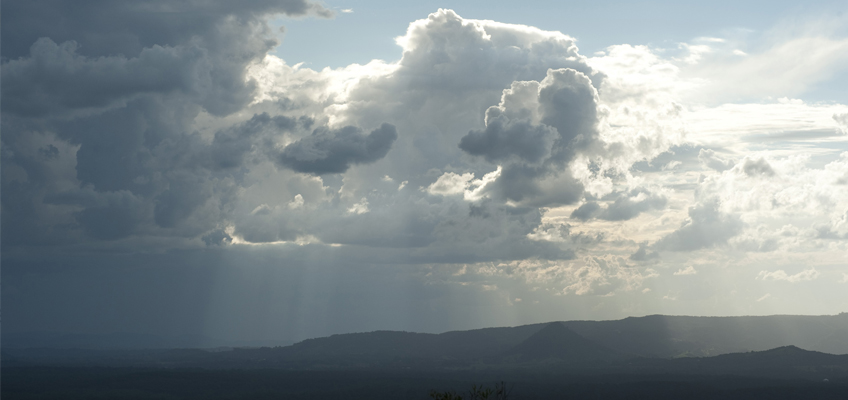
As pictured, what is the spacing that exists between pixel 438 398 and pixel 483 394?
6.60m

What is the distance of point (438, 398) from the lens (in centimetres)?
9550

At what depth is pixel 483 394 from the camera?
96250 mm
